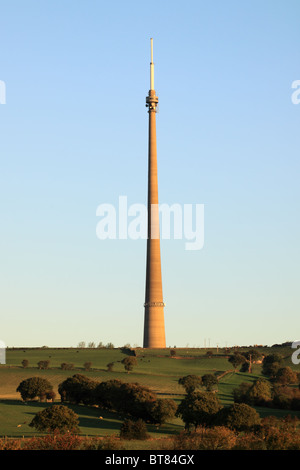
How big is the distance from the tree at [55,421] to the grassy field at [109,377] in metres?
1.15

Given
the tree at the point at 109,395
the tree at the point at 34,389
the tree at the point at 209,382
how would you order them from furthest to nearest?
the tree at the point at 209,382
the tree at the point at 34,389
the tree at the point at 109,395

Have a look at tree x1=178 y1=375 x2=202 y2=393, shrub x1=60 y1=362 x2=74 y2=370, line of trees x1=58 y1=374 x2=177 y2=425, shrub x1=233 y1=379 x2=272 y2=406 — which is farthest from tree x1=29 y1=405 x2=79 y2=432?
shrub x1=60 y1=362 x2=74 y2=370

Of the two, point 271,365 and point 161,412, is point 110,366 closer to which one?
point 271,365

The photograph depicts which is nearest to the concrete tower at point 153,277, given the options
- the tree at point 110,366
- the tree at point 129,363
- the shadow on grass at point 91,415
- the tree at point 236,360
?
the tree at point 110,366

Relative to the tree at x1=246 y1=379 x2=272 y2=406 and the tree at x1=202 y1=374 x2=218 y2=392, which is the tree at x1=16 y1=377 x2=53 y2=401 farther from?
the tree at x1=202 y1=374 x2=218 y2=392

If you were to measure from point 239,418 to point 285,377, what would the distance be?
6446 centimetres

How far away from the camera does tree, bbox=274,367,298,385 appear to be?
151475 millimetres

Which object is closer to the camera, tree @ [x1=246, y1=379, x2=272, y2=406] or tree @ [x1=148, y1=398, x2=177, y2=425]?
tree @ [x1=148, y1=398, x2=177, y2=425]

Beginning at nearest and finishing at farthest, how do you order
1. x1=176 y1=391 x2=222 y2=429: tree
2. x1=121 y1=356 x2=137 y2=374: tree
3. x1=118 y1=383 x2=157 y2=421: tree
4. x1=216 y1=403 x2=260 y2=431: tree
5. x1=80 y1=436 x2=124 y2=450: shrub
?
x1=80 y1=436 x2=124 y2=450: shrub < x1=216 y1=403 x2=260 y2=431: tree < x1=176 y1=391 x2=222 y2=429: tree < x1=118 y1=383 x2=157 y2=421: tree < x1=121 y1=356 x2=137 y2=374: tree

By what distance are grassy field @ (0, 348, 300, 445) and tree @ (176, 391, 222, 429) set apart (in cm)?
207

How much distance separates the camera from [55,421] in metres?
87.9

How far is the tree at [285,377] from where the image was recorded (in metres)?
151

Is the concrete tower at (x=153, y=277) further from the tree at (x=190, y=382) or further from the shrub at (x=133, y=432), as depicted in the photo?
the shrub at (x=133, y=432)
